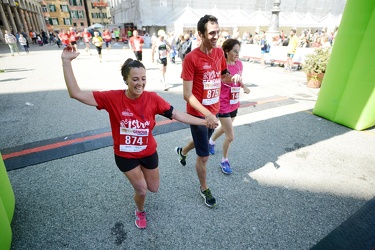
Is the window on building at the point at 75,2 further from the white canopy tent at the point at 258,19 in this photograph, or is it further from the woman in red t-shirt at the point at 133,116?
the woman in red t-shirt at the point at 133,116

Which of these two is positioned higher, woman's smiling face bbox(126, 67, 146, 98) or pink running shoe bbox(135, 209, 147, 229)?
woman's smiling face bbox(126, 67, 146, 98)

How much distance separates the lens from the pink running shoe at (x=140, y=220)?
93.2 inches

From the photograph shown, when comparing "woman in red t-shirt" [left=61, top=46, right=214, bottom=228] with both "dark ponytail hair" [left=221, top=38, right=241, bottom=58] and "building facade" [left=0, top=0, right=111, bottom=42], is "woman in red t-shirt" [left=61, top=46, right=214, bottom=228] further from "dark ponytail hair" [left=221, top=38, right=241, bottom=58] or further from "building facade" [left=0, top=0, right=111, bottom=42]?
"building facade" [left=0, top=0, right=111, bottom=42]

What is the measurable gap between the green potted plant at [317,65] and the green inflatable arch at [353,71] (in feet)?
10.6

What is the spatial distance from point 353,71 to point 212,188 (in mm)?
4117

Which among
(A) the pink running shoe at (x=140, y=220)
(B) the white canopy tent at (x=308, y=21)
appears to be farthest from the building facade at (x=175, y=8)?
(A) the pink running shoe at (x=140, y=220)

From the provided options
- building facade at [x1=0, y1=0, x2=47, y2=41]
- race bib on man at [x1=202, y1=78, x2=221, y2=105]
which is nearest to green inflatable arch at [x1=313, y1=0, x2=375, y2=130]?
race bib on man at [x1=202, y1=78, x2=221, y2=105]

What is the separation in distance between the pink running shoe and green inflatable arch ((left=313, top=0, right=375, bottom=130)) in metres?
4.94

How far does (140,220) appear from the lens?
7.82 feet

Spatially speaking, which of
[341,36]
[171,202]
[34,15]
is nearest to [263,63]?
[341,36]

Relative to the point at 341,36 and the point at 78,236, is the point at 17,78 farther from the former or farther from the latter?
the point at 341,36

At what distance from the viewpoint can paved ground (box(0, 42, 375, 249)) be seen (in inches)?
90.0

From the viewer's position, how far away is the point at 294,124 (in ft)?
16.6

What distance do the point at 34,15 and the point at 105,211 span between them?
6922 centimetres
